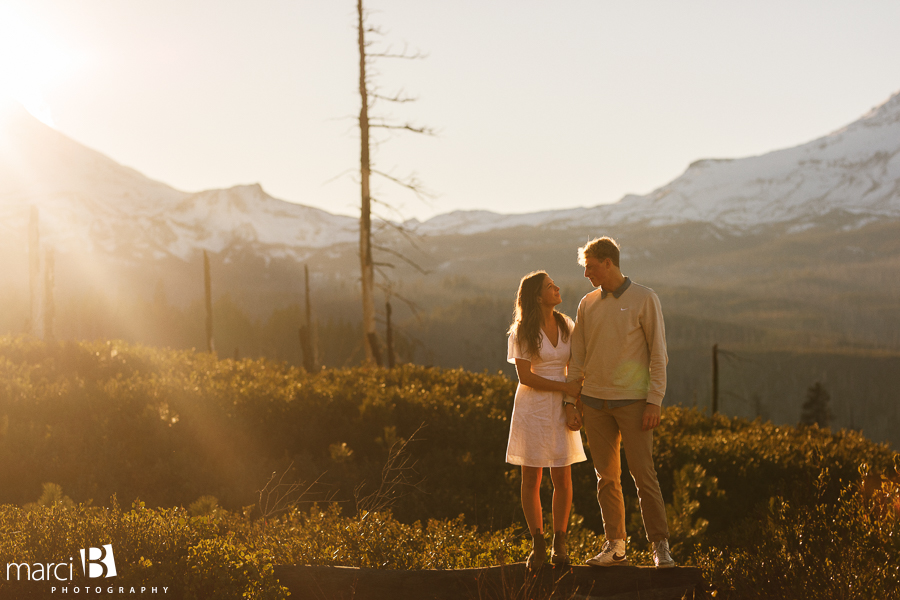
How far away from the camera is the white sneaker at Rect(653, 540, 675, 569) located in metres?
5.73

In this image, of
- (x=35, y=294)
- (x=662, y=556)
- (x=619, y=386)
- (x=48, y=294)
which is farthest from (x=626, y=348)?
(x=35, y=294)

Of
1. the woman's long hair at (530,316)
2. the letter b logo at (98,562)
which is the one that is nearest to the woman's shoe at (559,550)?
the woman's long hair at (530,316)

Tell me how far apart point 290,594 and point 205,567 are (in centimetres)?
73

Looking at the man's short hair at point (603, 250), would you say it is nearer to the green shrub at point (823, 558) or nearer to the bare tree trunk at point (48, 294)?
the green shrub at point (823, 558)

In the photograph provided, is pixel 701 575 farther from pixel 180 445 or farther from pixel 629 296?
pixel 180 445

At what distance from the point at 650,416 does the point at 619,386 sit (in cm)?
36

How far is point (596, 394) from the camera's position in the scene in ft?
19.3

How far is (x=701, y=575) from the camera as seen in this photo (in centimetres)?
582

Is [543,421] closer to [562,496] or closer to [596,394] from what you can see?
[596,394]

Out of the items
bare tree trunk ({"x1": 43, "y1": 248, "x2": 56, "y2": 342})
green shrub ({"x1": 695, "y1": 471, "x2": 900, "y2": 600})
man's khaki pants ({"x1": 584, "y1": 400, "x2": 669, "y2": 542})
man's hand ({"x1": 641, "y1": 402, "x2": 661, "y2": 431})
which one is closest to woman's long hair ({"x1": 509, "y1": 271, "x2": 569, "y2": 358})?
man's khaki pants ({"x1": 584, "y1": 400, "x2": 669, "y2": 542})

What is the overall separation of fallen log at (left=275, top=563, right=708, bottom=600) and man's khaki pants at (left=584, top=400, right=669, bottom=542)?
359 mm

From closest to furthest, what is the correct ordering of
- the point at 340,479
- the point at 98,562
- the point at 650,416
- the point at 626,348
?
the point at 98,562
the point at 650,416
the point at 626,348
the point at 340,479

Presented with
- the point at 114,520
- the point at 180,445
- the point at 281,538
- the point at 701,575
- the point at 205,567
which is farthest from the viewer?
the point at 180,445

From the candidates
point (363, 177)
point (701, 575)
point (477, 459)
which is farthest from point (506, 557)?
point (363, 177)
